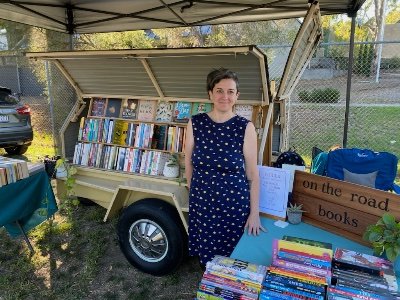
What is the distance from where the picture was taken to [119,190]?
3.26 meters

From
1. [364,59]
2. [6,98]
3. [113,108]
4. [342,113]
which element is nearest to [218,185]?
[113,108]

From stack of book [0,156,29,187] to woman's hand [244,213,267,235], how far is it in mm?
2084

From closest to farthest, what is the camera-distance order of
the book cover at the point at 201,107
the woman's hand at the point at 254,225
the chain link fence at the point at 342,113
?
the woman's hand at the point at 254,225, the book cover at the point at 201,107, the chain link fence at the point at 342,113

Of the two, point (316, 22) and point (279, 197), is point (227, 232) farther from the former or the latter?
point (316, 22)

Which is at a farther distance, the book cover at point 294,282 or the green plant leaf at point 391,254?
the green plant leaf at point 391,254

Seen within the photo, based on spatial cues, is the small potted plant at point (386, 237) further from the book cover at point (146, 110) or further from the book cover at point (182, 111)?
the book cover at point (146, 110)

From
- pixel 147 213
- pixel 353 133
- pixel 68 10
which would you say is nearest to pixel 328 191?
pixel 147 213

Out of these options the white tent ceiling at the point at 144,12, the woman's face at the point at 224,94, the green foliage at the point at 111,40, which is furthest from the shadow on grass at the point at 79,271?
the green foliage at the point at 111,40

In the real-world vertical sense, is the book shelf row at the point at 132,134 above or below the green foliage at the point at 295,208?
above

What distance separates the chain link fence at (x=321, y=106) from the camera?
281 inches

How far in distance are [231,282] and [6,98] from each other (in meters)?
7.30

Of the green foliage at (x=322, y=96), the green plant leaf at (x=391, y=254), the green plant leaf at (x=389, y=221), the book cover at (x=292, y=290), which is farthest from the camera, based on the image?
the green foliage at (x=322, y=96)

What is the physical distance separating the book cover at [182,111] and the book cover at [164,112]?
73 mm

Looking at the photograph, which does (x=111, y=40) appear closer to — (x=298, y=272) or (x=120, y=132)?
(x=120, y=132)
